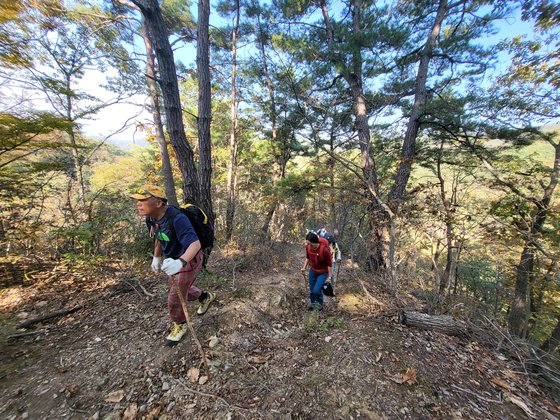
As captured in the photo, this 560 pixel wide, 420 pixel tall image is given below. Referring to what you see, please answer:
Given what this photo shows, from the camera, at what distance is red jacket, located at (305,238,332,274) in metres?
4.00

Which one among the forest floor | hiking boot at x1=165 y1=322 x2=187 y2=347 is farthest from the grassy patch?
hiking boot at x1=165 y1=322 x2=187 y2=347

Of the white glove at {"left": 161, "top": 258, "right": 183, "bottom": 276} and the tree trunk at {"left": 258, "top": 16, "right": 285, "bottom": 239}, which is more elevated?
the tree trunk at {"left": 258, "top": 16, "right": 285, "bottom": 239}

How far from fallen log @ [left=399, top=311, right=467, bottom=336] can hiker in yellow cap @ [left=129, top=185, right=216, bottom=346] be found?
351 centimetres

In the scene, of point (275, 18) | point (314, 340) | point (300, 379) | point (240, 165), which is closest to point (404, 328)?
point (314, 340)

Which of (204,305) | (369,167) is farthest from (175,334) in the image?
(369,167)

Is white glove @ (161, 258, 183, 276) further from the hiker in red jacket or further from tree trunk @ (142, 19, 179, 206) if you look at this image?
tree trunk @ (142, 19, 179, 206)

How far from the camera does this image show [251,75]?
888 centimetres

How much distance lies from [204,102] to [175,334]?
13.8 feet

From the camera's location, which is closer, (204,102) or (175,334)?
A: (175,334)

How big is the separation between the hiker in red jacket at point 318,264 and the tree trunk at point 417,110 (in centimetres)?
327

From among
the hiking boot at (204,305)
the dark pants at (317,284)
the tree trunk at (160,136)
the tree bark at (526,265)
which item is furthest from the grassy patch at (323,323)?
the tree trunk at (160,136)

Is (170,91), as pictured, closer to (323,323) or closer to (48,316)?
(48,316)

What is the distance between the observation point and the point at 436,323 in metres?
3.60

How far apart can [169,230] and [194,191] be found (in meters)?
2.04
